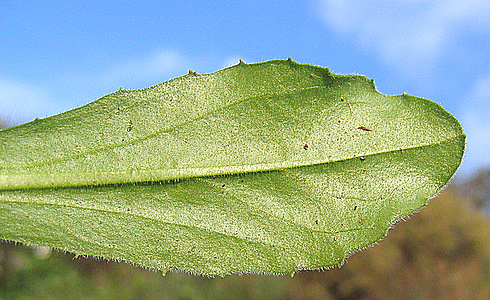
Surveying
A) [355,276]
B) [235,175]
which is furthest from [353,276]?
[235,175]

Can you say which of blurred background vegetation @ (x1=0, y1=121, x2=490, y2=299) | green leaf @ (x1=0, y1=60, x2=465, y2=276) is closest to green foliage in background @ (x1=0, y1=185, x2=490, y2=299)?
blurred background vegetation @ (x1=0, y1=121, x2=490, y2=299)

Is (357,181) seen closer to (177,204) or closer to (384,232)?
(384,232)

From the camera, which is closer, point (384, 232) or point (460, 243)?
point (384, 232)

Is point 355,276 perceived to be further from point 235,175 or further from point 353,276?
point 235,175

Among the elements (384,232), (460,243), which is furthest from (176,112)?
(460,243)

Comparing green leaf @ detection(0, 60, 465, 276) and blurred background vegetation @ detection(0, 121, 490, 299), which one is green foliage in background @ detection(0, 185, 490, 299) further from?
green leaf @ detection(0, 60, 465, 276)
